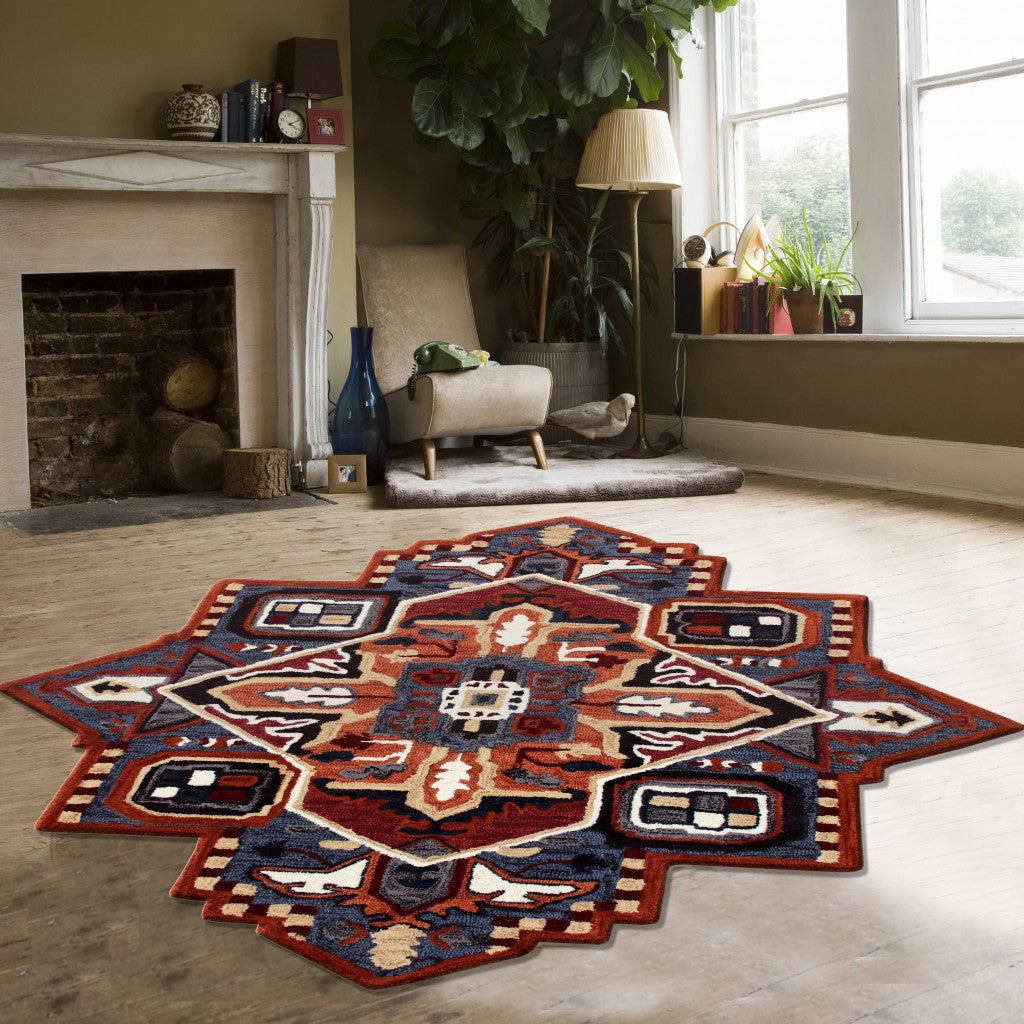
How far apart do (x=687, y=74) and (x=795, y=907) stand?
182 inches

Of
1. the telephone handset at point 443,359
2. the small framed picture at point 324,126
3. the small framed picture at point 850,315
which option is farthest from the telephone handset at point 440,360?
the small framed picture at point 850,315

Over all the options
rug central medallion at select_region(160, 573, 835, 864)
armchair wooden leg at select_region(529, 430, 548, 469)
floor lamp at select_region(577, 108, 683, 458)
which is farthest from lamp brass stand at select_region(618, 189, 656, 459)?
rug central medallion at select_region(160, 573, 835, 864)

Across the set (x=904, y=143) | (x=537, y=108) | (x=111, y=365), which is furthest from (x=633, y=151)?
(x=111, y=365)

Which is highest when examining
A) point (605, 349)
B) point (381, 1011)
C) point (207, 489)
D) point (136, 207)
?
point (136, 207)

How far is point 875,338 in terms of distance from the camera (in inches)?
191

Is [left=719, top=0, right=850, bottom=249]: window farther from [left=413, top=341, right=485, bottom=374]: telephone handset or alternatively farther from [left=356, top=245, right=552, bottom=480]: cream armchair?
[left=413, top=341, right=485, bottom=374]: telephone handset

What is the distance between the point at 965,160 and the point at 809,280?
731 mm

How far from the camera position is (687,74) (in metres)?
5.63

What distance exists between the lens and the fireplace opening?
4.96 metres

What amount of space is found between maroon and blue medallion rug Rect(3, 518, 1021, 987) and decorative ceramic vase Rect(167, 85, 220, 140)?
2.01 m

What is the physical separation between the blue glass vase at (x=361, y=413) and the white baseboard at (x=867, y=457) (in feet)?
4.76

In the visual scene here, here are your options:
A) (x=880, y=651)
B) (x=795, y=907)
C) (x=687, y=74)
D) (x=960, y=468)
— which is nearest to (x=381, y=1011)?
(x=795, y=907)

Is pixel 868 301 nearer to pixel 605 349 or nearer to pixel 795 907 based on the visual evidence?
pixel 605 349

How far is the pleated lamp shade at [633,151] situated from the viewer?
5125 millimetres
